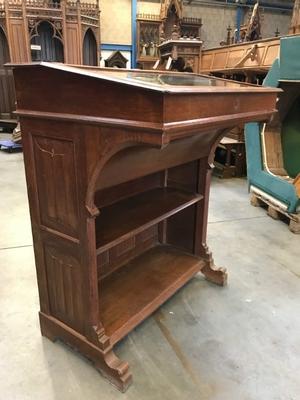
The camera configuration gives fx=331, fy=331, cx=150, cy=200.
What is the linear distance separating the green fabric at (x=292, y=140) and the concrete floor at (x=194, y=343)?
1262 mm

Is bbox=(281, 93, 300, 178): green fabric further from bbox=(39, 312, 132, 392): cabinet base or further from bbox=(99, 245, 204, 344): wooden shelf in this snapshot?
bbox=(39, 312, 132, 392): cabinet base

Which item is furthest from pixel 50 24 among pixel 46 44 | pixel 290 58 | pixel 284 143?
A: pixel 290 58

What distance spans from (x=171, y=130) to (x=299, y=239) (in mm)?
2387

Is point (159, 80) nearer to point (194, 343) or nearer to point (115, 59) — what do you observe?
point (194, 343)

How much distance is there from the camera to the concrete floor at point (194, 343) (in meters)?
1.46

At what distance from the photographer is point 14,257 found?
2.54 metres

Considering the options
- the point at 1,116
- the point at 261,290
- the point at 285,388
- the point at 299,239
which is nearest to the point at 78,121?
the point at 285,388

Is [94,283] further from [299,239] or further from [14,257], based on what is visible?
[299,239]

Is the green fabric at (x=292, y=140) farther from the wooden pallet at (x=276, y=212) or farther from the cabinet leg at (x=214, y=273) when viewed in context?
the cabinet leg at (x=214, y=273)

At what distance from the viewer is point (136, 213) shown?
1711 millimetres

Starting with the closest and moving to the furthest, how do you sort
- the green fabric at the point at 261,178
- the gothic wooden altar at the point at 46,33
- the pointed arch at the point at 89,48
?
the green fabric at the point at 261,178 → the gothic wooden altar at the point at 46,33 → the pointed arch at the point at 89,48

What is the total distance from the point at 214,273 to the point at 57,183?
4.30ft

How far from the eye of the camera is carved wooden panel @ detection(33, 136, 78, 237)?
1298 millimetres

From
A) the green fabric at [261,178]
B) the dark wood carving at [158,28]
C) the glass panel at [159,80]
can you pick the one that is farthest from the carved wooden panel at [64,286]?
the dark wood carving at [158,28]
